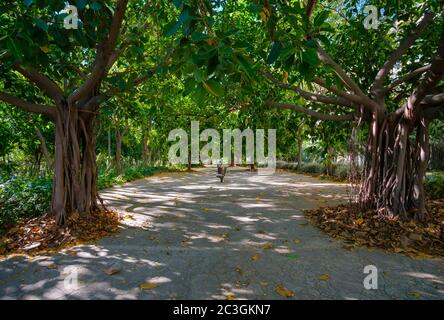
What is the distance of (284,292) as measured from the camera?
2.92 meters

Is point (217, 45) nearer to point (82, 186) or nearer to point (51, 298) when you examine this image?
point (51, 298)

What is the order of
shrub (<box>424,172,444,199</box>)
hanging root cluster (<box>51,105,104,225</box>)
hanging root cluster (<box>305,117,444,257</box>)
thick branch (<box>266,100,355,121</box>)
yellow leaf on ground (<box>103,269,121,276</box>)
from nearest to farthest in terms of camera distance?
1. yellow leaf on ground (<box>103,269,121,276</box>)
2. hanging root cluster (<box>305,117,444,257</box>)
3. hanging root cluster (<box>51,105,104,225</box>)
4. thick branch (<box>266,100,355,121</box>)
5. shrub (<box>424,172,444,199</box>)

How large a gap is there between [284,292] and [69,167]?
417 cm

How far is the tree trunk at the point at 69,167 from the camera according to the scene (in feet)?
17.0

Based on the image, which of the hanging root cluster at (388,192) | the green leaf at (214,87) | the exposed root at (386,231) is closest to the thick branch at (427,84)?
the hanging root cluster at (388,192)

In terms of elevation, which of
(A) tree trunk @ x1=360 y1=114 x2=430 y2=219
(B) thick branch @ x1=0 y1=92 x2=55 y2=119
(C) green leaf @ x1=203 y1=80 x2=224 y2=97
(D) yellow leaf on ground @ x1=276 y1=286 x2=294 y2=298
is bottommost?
(D) yellow leaf on ground @ x1=276 y1=286 x2=294 y2=298

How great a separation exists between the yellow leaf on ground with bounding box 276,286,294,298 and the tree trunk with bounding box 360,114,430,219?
3.14 m

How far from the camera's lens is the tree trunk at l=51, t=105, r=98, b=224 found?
5.20 metres

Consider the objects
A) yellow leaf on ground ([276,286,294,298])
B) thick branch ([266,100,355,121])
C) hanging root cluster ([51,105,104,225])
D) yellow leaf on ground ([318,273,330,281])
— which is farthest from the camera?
thick branch ([266,100,355,121])

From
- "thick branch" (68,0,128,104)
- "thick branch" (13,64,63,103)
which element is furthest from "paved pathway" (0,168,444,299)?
"thick branch" (13,64,63,103)

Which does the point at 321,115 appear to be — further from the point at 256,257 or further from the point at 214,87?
the point at 214,87

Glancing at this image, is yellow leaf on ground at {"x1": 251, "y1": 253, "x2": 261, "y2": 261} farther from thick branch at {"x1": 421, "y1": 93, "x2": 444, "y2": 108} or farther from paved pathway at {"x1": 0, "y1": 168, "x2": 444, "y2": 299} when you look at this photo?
thick branch at {"x1": 421, "y1": 93, "x2": 444, "y2": 108}

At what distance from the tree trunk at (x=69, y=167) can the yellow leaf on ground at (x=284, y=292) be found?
12.2 feet

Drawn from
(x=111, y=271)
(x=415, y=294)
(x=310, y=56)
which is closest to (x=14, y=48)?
(x=310, y=56)
